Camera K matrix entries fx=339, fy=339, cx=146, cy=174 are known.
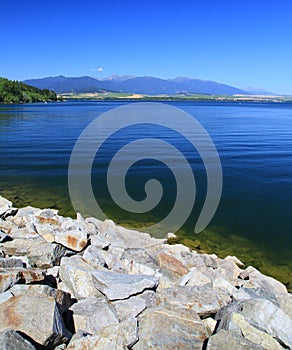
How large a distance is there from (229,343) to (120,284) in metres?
2.63

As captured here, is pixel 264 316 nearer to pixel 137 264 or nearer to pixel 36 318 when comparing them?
pixel 137 264

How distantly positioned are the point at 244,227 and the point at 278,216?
7.44ft

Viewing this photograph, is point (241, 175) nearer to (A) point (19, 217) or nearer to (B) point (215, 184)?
(B) point (215, 184)

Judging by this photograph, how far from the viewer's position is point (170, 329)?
600 cm

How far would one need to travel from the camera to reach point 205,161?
26609mm

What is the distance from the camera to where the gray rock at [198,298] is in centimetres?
689

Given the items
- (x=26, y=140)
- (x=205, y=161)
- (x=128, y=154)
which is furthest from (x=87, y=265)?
(x=26, y=140)

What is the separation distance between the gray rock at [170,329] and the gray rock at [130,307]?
0.21 meters

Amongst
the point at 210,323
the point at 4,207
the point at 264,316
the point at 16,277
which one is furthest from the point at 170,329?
the point at 4,207

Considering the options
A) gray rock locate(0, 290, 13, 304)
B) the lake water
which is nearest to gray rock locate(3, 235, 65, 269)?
gray rock locate(0, 290, 13, 304)

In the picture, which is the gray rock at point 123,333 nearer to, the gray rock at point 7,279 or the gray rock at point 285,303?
the gray rock at point 7,279

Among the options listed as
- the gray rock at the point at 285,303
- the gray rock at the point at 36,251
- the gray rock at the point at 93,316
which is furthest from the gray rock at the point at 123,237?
the gray rock at the point at 285,303

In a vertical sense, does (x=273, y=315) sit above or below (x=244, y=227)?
above

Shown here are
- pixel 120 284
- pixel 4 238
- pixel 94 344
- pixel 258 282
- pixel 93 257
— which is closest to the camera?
pixel 94 344
